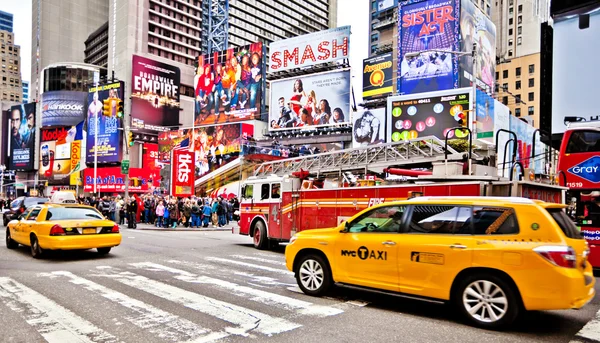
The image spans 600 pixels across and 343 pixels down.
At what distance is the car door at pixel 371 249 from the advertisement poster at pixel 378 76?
64.6 meters

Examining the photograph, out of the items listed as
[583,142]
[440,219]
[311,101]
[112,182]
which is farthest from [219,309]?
[311,101]

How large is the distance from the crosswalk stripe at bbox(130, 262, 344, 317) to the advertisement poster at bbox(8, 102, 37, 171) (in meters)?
114

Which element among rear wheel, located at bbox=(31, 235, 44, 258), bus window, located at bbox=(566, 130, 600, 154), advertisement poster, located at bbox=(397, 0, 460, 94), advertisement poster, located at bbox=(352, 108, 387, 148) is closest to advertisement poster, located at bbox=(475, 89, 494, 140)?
advertisement poster, located at bbox=(397, 0, 460, 94)

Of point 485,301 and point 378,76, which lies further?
point 378,76

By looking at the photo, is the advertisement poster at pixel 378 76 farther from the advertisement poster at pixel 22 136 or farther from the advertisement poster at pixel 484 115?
the advertisement poster at pixel 22 136

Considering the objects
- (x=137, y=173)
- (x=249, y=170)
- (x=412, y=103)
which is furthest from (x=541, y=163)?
(x=137, y=173)

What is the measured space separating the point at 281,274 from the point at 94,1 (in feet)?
463

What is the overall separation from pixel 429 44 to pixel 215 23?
250 ft

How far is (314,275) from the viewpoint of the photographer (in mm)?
7945

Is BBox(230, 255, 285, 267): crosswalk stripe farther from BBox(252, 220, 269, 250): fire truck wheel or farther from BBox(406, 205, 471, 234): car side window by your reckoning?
BBox(406, 205, 471, 234): car side window

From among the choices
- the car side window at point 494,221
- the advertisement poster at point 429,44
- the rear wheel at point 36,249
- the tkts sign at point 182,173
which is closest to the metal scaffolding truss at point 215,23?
the advertisement poster at point 429,44

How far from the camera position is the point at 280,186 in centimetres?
1516

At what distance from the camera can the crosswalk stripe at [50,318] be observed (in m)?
5.55

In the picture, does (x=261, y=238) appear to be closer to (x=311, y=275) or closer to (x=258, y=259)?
(x=258, y=259)
